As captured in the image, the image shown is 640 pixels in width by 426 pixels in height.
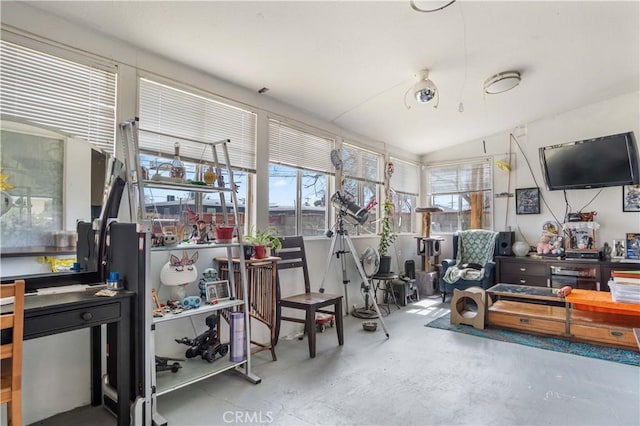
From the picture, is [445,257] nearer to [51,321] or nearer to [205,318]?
[205,318]

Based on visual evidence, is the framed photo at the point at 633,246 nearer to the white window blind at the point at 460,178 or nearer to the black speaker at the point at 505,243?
the black speaker at the point at 505,243

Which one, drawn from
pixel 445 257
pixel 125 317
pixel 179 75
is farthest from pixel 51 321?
pixel 445 257

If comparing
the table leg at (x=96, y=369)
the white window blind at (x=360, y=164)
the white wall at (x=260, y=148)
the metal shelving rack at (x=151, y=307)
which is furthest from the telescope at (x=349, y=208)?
the table leg at (x=96, y=369)

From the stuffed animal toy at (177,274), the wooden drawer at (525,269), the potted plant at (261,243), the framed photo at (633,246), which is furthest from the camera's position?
the wooden drawer at (525,269)

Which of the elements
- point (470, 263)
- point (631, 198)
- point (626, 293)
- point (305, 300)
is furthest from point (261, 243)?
point (631, 198)

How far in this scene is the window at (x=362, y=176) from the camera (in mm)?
4512

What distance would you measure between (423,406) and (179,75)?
2874 mm

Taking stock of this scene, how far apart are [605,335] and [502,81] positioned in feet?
8.30

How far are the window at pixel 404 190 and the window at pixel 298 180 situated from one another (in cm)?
171

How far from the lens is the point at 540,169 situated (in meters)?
5.08

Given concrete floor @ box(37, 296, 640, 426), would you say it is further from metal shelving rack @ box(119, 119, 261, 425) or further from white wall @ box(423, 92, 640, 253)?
white wall @ box(423, 92, 640, 253)

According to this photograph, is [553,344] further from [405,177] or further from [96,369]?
[96,369]

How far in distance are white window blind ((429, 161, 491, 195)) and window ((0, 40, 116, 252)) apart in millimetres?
5171

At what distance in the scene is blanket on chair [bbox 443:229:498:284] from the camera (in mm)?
4844
